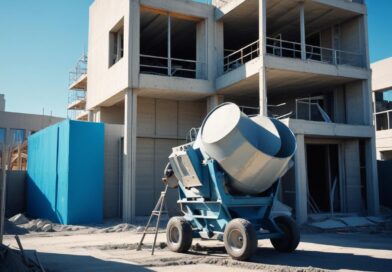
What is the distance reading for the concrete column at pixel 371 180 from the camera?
1992 cm

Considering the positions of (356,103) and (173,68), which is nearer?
(356,103)

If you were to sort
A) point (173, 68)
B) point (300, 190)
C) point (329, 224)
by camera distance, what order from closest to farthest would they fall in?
point (329, 224) → point (300, 190) → point (173, 68)

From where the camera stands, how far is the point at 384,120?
2803 centimetres

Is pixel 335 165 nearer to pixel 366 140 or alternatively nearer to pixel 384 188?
pixel 366 140

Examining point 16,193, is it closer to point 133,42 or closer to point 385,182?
point 133,42

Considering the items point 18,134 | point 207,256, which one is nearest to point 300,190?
point 207,256

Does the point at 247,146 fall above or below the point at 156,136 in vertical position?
below

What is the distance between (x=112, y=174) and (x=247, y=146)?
12562 mm

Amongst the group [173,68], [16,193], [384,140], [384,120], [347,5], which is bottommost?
[16,193]

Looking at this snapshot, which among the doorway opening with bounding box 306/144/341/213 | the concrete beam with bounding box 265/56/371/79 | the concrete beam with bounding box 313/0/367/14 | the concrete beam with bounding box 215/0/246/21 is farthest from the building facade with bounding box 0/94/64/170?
the concrete beam with bounding box 313/0/367/14

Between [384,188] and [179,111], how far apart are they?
1167cm

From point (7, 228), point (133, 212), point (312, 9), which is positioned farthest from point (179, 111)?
point (7, 228)

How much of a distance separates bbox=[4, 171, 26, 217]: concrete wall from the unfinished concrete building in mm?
6217

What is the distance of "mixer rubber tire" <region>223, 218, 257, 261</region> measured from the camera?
9758mm
